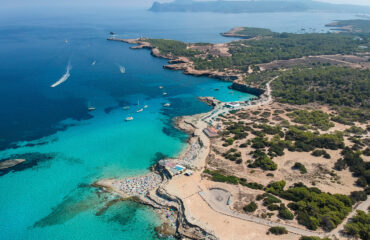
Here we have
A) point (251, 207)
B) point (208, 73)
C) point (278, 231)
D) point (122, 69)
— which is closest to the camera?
point (278, 231)

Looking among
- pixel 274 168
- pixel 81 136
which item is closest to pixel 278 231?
pixel 274 168

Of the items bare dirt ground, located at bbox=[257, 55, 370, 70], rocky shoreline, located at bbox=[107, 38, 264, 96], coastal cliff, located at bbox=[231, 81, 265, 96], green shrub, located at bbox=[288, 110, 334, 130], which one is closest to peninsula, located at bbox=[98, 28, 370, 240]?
green shrub, located at bbox=[288, 110, 334, 130]

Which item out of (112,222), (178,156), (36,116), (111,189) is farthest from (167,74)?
(112,222)

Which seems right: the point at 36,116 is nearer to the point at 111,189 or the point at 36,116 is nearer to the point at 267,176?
the point at 111,189

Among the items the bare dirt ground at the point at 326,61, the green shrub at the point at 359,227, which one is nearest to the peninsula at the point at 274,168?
the green shrub at the point at 359,227

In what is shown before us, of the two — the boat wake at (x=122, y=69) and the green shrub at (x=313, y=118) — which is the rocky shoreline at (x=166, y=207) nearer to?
the green shrub at (x=313, y=118)

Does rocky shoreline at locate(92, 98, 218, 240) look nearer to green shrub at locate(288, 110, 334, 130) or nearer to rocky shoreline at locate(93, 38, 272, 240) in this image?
rocky shoreline at locate(93, 38, 272, 240)

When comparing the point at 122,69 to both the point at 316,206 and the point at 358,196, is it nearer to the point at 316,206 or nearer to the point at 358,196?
the point at 316,206
